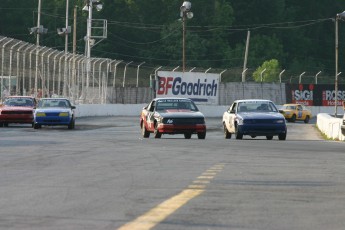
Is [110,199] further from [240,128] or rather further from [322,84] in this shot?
[322,84]

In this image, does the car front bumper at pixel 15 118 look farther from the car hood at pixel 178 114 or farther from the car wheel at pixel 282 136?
the car wheel at pixel 282 136

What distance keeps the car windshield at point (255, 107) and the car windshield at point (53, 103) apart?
11.1 metres

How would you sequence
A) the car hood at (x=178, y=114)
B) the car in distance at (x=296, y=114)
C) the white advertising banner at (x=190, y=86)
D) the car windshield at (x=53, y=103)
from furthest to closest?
the white advertising banner at (x=190, y=86)
the car in distance at (x=296, y=114)
the car windshield at (x=53, y=103)
the car hood at (x=178, y=114)

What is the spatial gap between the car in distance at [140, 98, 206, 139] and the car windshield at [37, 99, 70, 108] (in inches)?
366

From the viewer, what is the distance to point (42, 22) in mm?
135375

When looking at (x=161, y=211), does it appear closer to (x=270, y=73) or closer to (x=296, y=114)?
(x=296, y=114)

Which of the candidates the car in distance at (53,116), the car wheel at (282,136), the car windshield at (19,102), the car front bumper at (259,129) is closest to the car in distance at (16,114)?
the car windshield at (19,102)

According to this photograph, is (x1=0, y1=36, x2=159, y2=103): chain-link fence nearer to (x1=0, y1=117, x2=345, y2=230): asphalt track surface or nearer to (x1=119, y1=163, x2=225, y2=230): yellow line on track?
(x1=0, y1=117, x2=345, y2=230): asphalt track surface

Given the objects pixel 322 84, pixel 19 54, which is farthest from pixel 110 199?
pixel 322 84

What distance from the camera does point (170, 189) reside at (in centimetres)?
1449

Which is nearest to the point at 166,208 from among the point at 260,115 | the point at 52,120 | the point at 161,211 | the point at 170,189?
the point at 161,211

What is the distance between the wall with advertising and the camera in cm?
8319

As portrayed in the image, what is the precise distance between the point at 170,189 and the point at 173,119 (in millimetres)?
19836

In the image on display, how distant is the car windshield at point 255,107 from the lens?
35562 mm
